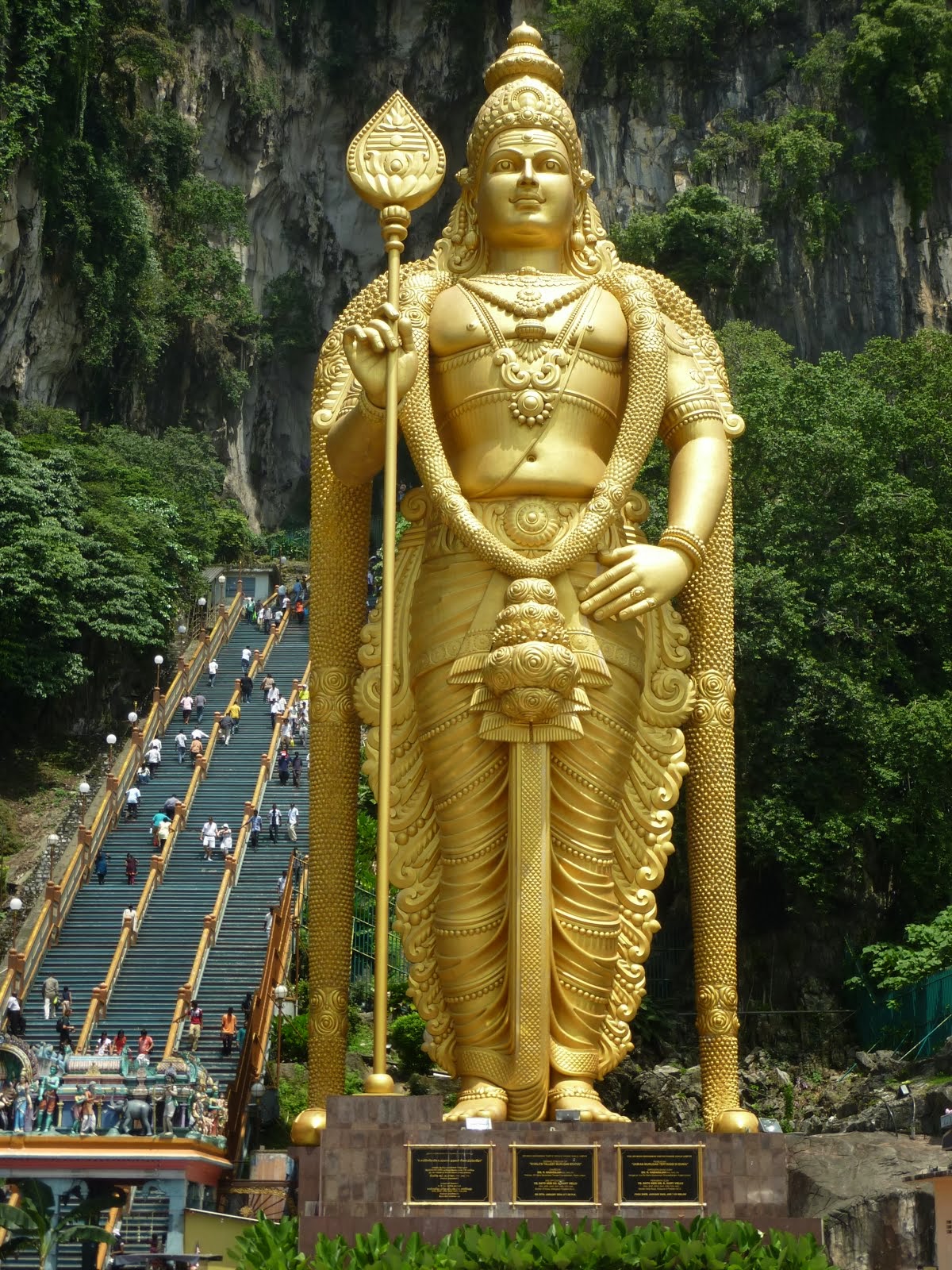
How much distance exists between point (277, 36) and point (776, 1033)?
2826cm

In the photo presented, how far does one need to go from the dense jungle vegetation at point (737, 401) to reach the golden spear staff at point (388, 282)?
10.0m

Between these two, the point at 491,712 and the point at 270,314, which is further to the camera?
the point at 270,314

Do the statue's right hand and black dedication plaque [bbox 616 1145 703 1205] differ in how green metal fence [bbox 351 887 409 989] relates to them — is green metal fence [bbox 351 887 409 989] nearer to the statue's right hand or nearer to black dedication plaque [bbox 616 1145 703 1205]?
the statue's right hand

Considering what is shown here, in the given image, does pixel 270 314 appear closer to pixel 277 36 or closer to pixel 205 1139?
pixel 277 36

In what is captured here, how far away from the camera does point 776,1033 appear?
18125 mm

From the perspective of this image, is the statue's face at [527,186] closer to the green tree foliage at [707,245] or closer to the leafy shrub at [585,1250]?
the leafy shrub at [585,1250]

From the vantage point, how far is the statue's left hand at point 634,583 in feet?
27.9

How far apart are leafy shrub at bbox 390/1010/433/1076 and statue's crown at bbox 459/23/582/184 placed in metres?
9.72

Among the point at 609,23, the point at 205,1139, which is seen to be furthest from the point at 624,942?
the point at 609,23

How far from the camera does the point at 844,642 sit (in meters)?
19.4

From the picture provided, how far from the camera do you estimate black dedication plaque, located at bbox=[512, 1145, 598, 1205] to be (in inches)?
294

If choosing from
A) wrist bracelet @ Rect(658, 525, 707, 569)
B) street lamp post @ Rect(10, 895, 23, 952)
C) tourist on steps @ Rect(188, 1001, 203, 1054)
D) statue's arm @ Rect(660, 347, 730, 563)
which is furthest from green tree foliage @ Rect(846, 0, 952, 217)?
wrist bracelet @ Rect(658, 525, 707, 569)

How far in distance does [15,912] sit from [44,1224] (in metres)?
9.75

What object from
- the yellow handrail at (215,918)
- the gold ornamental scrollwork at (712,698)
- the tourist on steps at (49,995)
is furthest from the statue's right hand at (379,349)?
the tourist on steps at (49,995)
